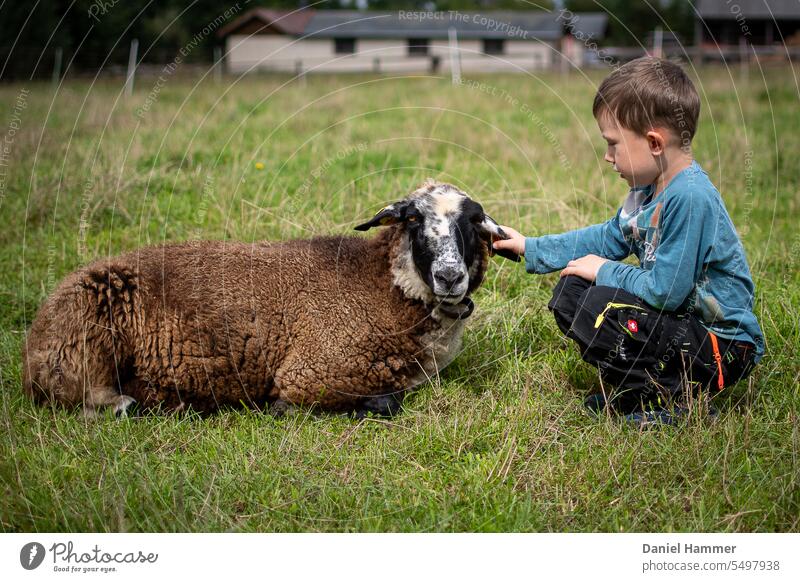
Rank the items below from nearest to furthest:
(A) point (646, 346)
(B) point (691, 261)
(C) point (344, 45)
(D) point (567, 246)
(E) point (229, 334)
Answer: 1. (B) point (691, 261)
2. (A) point (646, 346)
3. (D) point (567, 246)
4. (E) point (229, 334)
5. (C) point (344, 45)

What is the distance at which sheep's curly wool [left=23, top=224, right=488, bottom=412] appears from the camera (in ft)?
15.4

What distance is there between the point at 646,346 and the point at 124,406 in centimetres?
336


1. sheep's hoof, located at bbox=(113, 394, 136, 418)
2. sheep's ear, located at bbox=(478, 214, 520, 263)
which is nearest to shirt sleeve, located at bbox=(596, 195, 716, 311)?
sheep's ear, located at bbox=(478, 214, 520, 263)

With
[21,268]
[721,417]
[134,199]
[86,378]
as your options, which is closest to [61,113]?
[134,199]

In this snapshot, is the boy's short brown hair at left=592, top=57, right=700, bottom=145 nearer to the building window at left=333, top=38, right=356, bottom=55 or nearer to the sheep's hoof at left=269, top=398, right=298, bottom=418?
the sheep's hoof at left=269, top=398, right=298, bottom=418

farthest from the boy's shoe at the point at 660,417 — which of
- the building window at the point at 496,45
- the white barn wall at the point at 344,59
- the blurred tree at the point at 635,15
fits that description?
the blurred tree at the point at 635,15

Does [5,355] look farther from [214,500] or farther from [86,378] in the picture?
[214,500]

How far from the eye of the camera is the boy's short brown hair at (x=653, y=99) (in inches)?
157

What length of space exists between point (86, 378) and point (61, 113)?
1252 cm

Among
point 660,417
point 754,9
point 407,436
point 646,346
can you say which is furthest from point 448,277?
point 754,9

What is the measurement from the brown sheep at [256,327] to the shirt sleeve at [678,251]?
1.08m

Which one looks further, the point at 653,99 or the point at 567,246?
the point at 567,246

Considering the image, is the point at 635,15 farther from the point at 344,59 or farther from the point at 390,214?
the point at 390,214

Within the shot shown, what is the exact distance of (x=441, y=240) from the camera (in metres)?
4.54
